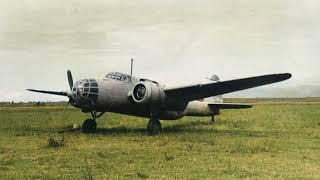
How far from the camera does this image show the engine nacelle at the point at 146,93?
721 inches

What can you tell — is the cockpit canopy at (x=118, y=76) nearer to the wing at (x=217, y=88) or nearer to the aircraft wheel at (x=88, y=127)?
the wing at (x=217, y=88)

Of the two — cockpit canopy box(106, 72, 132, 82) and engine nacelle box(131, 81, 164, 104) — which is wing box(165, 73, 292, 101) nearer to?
engine nacelle box(131, 81, 164, 104)

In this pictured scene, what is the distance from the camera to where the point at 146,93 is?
18.3m

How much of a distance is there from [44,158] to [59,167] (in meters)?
1.61

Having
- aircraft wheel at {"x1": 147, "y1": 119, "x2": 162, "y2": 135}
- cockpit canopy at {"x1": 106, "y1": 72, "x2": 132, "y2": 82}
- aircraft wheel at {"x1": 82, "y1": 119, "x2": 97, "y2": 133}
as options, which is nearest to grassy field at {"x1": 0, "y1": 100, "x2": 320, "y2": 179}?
aircraft wheel at {"x1": 147, "y1": 119, "x2": 162, "y2": 135}

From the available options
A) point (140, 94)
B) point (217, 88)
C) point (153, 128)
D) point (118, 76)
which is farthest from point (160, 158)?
point (217, 88)

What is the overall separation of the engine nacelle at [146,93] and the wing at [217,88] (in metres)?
0.62

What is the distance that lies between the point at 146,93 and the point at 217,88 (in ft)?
10.9

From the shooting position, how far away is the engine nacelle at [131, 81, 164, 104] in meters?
18.3

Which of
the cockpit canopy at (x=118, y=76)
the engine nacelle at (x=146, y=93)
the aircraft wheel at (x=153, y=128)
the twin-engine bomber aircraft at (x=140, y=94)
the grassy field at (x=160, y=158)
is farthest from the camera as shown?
the cockpit canopy at (x=118, y=76)

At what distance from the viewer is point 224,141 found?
15445 mm

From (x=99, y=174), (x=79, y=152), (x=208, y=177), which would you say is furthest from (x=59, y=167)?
(x=208, y=177)

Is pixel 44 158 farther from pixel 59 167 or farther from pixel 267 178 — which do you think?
pixel 267 178

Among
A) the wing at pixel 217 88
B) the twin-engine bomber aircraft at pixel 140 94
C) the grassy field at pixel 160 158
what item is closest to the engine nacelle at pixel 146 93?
the twin-engine bomber aircraft at pixel 140 94
